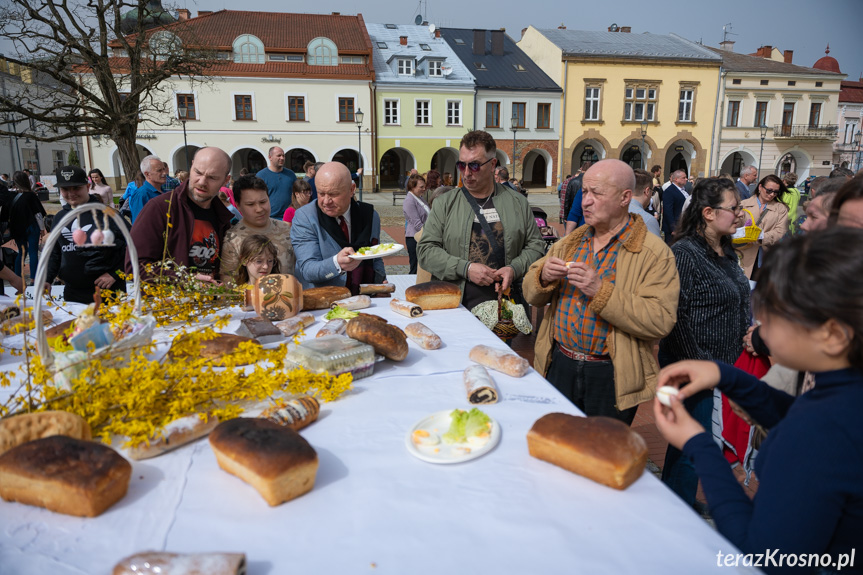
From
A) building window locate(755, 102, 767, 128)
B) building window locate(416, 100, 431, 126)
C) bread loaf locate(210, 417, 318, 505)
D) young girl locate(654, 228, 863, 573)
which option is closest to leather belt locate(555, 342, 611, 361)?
young girl locate(654, 228, 863, 573)

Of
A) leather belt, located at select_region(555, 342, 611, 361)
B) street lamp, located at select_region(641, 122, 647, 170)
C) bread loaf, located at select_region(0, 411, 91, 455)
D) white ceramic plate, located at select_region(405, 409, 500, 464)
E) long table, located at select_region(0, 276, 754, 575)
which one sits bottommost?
leather belt, located at select_region(555, 342, 611, 361)

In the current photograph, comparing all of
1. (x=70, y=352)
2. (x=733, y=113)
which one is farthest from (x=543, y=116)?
(x=70, y=352)

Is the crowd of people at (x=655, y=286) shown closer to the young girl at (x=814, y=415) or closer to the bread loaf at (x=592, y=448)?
the young girl at (x=814, y=415)

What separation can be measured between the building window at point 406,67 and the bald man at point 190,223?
29.1 m

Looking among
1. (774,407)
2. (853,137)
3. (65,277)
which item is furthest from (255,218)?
(853,137)

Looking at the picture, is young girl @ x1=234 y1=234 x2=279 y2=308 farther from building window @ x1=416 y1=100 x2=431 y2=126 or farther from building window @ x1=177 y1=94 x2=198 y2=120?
Result: building window @ x1=416 y1=100 x2=431 y2=126

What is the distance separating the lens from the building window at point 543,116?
103 ft

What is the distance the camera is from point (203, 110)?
26984mm

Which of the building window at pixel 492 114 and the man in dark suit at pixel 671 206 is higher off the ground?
the building window at pixel 492 114

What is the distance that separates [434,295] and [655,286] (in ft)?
3.94

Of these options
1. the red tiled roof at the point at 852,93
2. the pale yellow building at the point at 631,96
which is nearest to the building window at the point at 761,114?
the pale yellow building at the point at 631,96

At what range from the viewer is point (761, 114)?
111ft

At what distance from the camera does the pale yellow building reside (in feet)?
103

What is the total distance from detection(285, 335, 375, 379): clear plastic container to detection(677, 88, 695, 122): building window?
1451 inches
